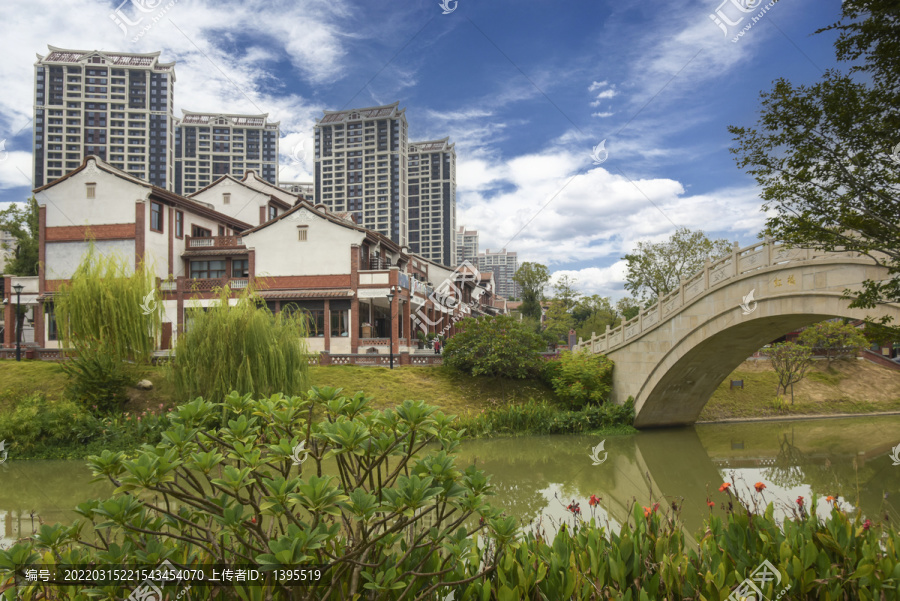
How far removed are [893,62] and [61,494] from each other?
1659 cm

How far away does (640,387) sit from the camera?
18.7m

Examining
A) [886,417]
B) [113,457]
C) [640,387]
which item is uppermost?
[113,457]

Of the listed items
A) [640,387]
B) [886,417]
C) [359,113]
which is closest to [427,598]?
[640,387]

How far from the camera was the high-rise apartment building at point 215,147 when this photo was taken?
283 ft

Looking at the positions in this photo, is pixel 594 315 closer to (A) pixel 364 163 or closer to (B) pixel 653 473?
(B) pixel 653 473

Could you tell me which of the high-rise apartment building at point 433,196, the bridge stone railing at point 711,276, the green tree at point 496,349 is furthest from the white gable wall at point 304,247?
the high-rise apartment building at point 433,196

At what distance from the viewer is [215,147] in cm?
8794

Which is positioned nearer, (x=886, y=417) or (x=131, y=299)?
(x=131, y=299)

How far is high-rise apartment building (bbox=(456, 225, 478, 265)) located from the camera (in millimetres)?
111562

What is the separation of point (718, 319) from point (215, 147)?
88.9m

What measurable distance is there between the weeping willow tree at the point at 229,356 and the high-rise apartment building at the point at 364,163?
204 ft

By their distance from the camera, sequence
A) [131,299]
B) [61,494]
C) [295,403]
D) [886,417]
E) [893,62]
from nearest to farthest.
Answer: [295,403] → [893,62] → [61,494] → [131,299] → [886,417]

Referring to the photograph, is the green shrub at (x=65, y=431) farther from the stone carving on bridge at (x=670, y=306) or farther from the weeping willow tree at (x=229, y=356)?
the stone carving on bridge at (x=670, y=306)

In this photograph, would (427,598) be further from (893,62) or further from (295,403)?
(893,62)
